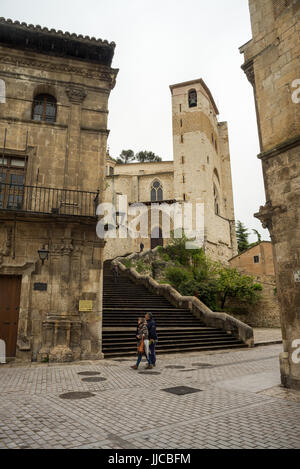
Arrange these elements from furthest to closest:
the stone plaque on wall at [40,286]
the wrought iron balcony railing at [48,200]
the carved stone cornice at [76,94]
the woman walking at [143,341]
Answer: the carved stone cornice at [76,94], the wrought iron balcony railing at [48,200], the stone plaque on wall at [40,286], the woman walking at [143,341]

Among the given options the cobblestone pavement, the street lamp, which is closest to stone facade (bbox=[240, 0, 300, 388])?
the cobblestone pavement

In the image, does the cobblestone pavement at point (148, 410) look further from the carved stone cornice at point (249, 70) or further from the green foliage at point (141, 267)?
the green foliage at point (141, 267)

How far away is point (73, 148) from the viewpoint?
41.1ft

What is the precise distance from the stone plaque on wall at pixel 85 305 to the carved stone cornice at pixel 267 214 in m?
6.51

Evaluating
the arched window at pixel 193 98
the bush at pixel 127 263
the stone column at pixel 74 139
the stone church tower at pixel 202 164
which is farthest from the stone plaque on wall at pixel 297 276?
the arched window at pixel 193 98

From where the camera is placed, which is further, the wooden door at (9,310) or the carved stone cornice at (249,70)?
the wooden door at (9,310)

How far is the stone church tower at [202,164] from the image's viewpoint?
3612cm

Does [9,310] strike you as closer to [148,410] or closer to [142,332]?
[142,332]

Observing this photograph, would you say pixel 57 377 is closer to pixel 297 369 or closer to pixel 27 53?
pixel 297 369

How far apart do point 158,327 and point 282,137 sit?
33.6ft

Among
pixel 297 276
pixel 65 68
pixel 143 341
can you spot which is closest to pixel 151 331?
pixel 143 341

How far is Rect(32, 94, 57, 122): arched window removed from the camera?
13.0 metres

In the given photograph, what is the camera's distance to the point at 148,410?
5.16 metres

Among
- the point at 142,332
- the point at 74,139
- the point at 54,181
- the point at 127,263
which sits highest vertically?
the point at 74,139
